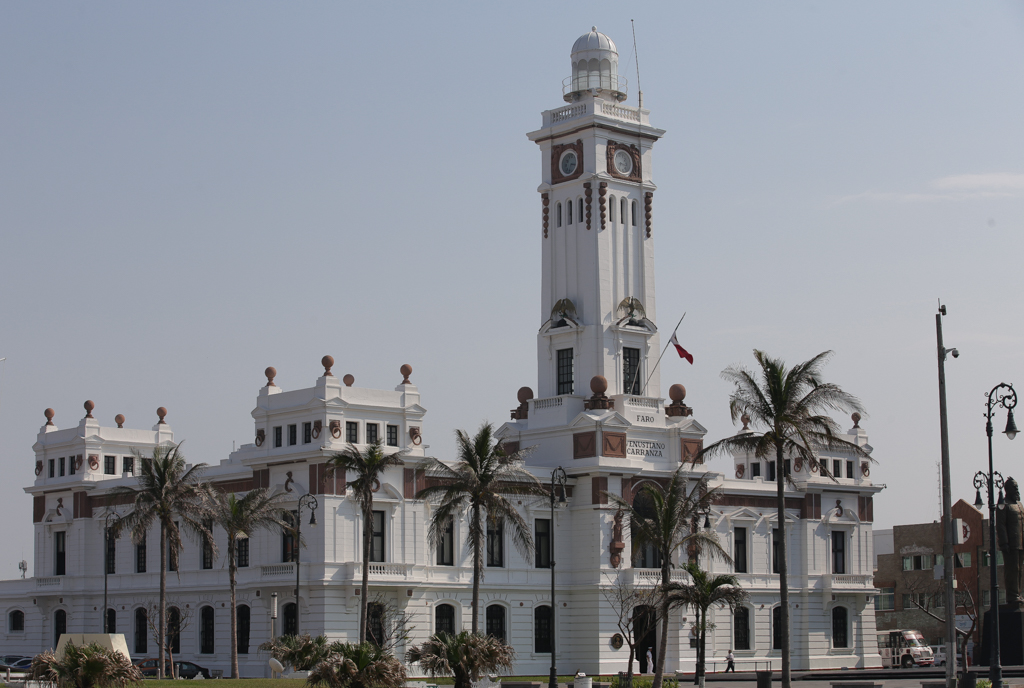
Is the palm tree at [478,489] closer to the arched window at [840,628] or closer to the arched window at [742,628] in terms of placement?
the arched window at [742,628]

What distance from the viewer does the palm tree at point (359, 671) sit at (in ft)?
136

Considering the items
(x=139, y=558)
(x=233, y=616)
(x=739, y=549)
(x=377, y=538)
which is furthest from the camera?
Result: (x=739, y=549)

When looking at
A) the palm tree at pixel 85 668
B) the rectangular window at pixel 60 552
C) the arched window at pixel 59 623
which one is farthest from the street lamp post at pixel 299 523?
the palm tree at pixel 85 668

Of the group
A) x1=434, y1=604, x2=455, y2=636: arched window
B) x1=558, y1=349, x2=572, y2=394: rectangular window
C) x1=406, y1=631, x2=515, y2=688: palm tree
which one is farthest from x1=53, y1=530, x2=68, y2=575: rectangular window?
x1=406, y1=631, x2=515, y2=688: palm tree

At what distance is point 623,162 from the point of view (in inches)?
3162

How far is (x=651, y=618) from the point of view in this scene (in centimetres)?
7175

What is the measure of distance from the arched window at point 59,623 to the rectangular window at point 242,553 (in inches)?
492

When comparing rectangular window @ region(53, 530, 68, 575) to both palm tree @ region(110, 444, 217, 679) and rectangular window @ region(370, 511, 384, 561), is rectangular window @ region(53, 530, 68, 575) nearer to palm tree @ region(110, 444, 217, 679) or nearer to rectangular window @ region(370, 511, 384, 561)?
palm tree @ region(110, 444, 217, 679)

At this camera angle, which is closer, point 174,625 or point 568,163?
point 174,625

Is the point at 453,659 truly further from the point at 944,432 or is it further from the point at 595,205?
the point at 595,205

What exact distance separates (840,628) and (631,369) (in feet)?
61.6

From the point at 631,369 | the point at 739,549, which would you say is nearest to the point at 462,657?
the point at 631,369

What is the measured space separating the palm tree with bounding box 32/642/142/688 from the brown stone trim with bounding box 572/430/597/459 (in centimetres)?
3597

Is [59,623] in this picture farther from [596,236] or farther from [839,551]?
[839,551]
